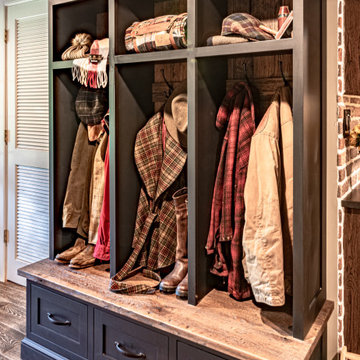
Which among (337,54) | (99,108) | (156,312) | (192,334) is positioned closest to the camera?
(192,334)

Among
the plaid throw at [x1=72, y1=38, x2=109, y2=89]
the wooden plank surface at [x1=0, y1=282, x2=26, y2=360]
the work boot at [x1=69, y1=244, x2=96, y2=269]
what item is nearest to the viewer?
Result: the plaid throw at [x1=72, y1=38, x2=109, y2=89]

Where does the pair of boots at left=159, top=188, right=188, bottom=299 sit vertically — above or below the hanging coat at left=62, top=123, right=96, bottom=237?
below

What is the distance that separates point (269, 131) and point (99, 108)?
42.5 inches

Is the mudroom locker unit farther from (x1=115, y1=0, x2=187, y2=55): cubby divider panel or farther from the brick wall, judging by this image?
the brick wall

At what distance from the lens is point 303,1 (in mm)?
1466

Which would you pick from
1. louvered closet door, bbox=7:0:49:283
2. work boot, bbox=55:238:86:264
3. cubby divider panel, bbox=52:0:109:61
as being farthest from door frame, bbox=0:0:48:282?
work boot, bbox=55:238:86:264

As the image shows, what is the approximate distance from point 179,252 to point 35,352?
40.3 inches

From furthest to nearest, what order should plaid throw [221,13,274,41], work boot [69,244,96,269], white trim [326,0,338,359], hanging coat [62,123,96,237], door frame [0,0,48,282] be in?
door frame [0,0,48,282] → hanging coat [62,123,96,237] → work boot [69,244,96,269] → white trim [326,0,338,359] → plaid throw [221,13,274,41]

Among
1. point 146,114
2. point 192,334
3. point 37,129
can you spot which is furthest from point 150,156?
point 37,129

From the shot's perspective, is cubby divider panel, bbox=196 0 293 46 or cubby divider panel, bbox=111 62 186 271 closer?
cubby divider panel, bbox=196 0 293 46

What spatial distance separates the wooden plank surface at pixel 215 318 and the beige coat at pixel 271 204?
14 centimetres

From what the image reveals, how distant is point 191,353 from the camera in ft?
5.40

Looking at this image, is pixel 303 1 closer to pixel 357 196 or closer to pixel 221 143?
pixel 221 143

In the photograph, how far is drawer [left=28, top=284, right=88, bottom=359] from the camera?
80.0 inches
